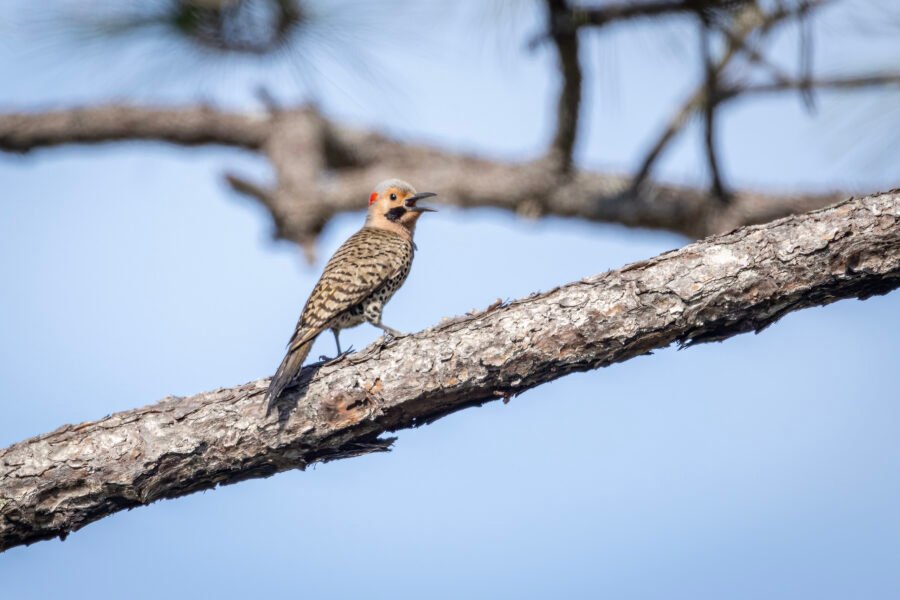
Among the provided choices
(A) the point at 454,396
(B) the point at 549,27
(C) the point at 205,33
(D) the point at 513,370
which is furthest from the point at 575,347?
(C) the point at 205,33

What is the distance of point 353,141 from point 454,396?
6.92 metres

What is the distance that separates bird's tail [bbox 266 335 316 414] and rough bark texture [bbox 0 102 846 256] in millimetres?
3660

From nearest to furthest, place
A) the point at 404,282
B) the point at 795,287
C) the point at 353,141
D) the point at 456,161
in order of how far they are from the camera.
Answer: the point at 795,287 < the point at 404,282 < the point at 456,161 < the point at 353,141

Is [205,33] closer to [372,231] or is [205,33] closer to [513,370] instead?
[372,231]

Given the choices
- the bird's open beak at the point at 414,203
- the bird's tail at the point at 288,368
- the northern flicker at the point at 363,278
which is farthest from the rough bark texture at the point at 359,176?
the bird's tail at the point at 288,368

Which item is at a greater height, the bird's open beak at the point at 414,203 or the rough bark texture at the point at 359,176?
the rough bark texture at the point at 359,176

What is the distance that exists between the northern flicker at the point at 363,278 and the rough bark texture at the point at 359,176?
65.6 inches

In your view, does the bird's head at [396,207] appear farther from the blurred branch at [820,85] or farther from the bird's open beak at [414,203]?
the blurred branch at [820,85]

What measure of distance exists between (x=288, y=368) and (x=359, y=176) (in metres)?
5.37

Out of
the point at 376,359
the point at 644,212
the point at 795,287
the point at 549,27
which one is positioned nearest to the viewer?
the point at 795,287

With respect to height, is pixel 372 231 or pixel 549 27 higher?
pixel 549 27

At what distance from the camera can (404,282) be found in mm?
6395

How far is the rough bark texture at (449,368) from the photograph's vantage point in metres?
4.27

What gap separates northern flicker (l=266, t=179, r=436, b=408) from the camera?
5.04 meters
